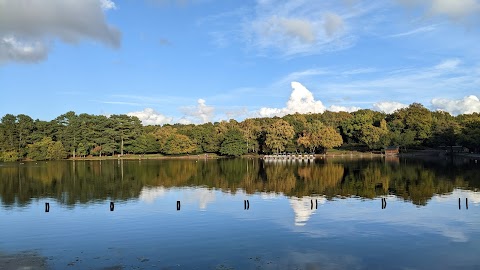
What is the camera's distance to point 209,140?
409ft

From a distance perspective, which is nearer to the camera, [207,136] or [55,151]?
[55,151]

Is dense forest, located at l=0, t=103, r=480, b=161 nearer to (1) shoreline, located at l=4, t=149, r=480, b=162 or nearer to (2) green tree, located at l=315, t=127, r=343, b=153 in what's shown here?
(2) green tree, located at l=315, t=127, r=343, b=153

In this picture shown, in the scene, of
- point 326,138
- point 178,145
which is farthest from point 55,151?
point 326,138

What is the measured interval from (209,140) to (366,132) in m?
47.4

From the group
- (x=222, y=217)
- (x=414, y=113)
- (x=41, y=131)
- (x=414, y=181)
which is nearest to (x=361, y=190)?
(x=414, y=181)

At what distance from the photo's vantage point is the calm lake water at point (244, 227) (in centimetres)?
1878

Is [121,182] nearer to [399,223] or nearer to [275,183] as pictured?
[275,183]

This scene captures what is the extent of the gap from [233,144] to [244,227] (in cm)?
9327

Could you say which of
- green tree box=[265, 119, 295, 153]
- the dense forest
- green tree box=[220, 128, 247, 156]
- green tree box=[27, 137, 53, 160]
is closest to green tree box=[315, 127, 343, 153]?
the dense forest

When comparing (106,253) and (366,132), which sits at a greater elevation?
(366,132)

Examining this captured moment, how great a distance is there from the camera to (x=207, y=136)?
126000 millimetres

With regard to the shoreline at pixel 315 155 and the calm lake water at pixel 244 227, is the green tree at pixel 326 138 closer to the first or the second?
the shoreline at pixel 315 155

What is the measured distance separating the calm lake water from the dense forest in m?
71.3

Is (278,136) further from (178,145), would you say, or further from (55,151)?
(55,151)
